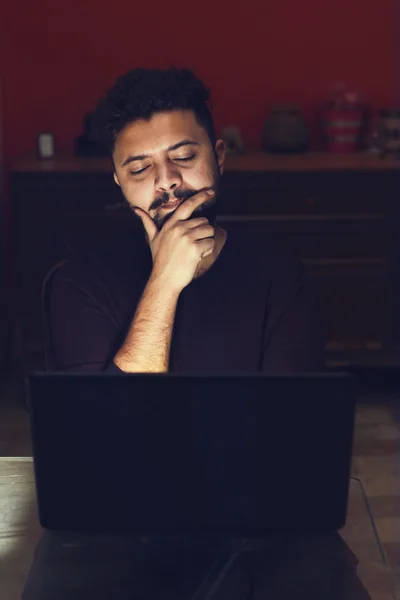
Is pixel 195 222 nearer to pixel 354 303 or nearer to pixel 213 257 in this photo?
pixel 213 257

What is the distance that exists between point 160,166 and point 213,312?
35cm

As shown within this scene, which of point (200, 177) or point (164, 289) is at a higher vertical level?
point (200, 177)

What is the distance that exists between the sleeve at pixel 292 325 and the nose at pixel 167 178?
303 mm

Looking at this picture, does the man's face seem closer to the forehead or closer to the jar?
the forehead

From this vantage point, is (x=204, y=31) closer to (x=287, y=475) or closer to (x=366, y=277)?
(x=366, y=277)

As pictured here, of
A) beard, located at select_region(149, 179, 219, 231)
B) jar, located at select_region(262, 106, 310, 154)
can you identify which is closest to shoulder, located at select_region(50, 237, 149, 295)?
beard, located at select_region(149, 179, 219, 231)

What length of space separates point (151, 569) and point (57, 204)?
3158mm

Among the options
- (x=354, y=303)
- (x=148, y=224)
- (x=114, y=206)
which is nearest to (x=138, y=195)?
(x=148, y=224)

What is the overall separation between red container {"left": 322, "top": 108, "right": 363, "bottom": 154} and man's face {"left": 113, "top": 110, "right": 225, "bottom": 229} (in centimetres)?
264

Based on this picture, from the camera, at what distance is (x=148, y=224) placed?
2363 millimetres

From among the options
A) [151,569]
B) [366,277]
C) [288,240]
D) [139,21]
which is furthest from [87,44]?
[151,569]

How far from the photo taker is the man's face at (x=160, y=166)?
2.35 m

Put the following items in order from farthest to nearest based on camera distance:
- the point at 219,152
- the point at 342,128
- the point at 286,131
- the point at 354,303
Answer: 1. the point at 342,128
2. the point at 286,131
3. the point at 354,303
4. the point at 219,152

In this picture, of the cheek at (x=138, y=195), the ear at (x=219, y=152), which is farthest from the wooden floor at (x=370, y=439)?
the cheek at (x=138, y=195)
